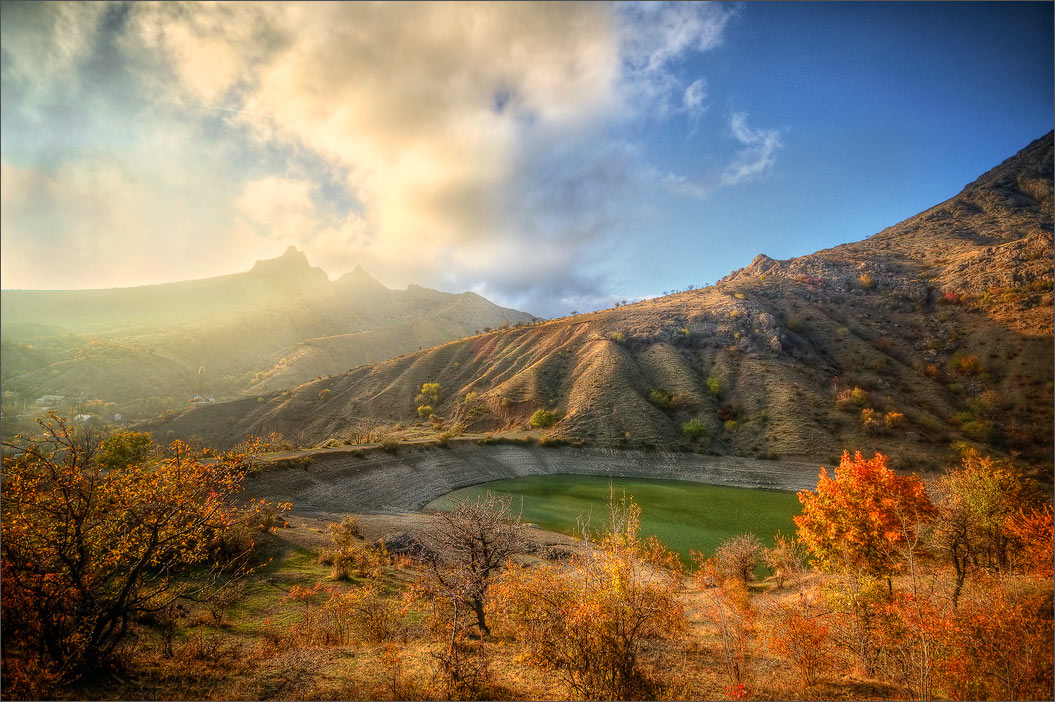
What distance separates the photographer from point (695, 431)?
165 ft

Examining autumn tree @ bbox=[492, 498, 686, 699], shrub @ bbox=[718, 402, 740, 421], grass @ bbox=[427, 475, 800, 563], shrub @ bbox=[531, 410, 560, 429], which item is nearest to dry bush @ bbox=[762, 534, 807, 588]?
grass @ bbox=[427, 475, 800, 563]

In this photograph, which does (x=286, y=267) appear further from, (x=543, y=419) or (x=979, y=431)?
(x=979, y=431)

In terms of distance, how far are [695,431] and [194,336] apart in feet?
416

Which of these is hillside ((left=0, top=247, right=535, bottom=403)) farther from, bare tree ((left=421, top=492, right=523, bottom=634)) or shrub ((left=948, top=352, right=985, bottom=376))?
bare tree ((left=421, top=492, right=523, bottom=634))

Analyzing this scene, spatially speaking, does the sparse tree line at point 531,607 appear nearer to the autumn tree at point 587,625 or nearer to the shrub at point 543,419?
the autumn tree at point 587,625

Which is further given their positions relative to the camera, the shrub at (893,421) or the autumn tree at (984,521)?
the shrub at (893,421)

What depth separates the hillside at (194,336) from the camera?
76562 mm

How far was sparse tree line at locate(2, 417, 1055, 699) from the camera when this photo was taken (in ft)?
23.6

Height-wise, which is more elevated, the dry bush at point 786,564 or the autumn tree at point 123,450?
the autumn tree at point 123,450

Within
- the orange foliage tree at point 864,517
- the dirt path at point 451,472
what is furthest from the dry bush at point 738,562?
the dirt path at point 451,472

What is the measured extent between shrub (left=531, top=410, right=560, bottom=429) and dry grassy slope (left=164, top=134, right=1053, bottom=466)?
6.06 ft

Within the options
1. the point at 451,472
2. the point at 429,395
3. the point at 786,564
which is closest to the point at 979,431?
the point at 786,564

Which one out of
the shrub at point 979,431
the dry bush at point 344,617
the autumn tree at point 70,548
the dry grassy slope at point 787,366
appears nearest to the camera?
the autumn tree at point 70,548

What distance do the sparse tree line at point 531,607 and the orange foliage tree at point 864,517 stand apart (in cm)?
8
